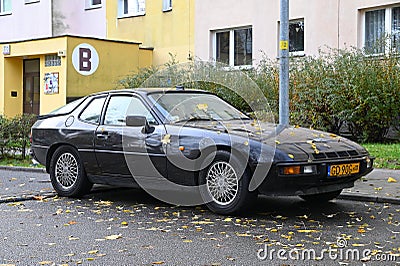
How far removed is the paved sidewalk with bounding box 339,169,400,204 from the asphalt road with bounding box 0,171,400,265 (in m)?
0.27

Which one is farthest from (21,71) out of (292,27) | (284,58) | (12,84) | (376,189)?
(376,189)

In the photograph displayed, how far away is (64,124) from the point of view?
9.71 meters

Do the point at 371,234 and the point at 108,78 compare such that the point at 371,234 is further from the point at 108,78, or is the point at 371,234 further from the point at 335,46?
the point at 108,78

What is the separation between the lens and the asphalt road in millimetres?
5840

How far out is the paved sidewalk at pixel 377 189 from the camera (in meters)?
8.88

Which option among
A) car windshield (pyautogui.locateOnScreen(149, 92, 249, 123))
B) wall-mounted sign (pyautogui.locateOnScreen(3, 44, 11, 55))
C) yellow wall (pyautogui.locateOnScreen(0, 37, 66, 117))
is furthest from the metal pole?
wall-mounted sign (pyautogui.locateOnScreen(3, 44, 11, 55))

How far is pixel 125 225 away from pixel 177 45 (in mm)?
17188

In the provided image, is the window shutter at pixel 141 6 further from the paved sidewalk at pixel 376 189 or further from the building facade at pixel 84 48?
the paved sidewalk at pixel 376 189

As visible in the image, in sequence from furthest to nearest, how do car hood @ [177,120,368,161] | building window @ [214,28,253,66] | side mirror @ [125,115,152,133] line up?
1. building window @ [214,28,253,66]
2. side mirror @ [125,115,152,133]
3. car hood @ [177,120,368,161]

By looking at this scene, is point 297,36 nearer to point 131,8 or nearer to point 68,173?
point 131,8

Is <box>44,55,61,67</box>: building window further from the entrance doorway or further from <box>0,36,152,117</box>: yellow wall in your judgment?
the entrance doorway

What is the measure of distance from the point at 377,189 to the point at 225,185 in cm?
292

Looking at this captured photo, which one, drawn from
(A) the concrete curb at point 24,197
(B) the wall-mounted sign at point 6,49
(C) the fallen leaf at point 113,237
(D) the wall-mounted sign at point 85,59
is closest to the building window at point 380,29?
(D) the wall-mounted sign at point 85,59

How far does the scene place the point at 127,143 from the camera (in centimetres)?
866
